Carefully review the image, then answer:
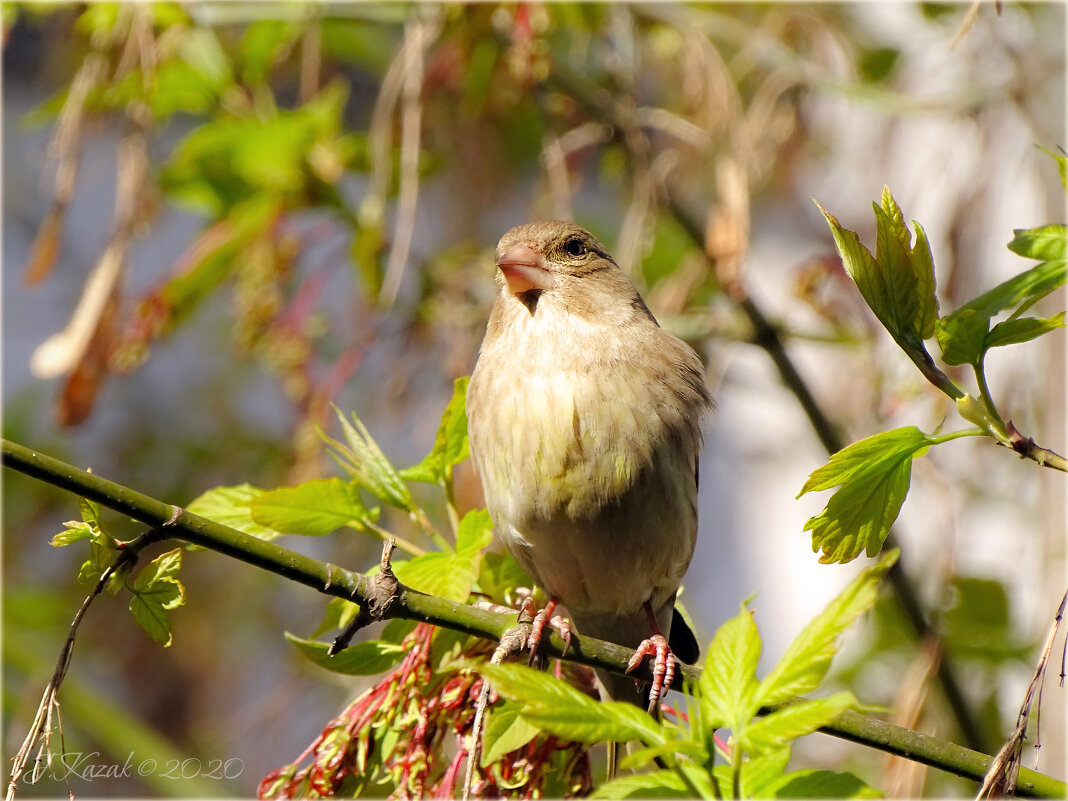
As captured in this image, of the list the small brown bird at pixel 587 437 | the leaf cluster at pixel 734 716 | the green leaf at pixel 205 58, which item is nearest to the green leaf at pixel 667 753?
the leaf cluster at pixel 734 716

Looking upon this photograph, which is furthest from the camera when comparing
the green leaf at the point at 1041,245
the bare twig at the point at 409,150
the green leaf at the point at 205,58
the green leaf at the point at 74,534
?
the green leaf at the point at 205,58

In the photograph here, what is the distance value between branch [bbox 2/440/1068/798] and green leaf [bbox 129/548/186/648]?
59mm

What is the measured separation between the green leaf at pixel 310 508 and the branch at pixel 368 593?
334 mm

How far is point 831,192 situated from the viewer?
518cm

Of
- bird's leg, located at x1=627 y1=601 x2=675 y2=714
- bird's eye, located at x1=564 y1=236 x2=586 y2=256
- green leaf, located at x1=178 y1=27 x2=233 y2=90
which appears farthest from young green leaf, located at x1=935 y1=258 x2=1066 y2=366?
green leaf, located at x1=178 y1=27 x2=233 y2=90

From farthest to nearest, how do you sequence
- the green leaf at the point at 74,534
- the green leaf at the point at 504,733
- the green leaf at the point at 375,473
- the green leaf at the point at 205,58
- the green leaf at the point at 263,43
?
1. the green leaf at the point at 205,58
2. the green leaf at the point at 263,43
3. the green leaf at the point at 375,473
4. the green leaf at the point at 504,733
5. the green leaf at the point at 74,534

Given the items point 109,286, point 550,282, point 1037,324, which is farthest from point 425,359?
point 1037,324

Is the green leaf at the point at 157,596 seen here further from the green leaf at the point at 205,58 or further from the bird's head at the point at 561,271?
the green leaf at the point at 205,58

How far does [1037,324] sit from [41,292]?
6.47 m

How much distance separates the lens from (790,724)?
1277 millimetres

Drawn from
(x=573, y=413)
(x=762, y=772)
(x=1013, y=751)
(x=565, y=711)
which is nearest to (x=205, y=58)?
(x=573, y=413)

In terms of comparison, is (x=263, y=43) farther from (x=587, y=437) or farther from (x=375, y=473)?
(x=375, y=473)

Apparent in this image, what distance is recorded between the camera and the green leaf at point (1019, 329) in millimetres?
1431

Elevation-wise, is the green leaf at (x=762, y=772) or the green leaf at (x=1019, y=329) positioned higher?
the green leaf at (x=1019, y=329)
